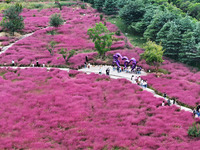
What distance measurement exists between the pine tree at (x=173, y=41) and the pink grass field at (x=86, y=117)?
13.7 meters

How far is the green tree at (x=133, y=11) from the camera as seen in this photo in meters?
54.5

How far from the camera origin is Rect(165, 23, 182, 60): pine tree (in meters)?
37.8

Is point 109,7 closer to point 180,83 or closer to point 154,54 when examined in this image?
point 154,54

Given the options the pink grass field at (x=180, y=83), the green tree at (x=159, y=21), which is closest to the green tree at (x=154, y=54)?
the pink grass field at (x=180, y=83)

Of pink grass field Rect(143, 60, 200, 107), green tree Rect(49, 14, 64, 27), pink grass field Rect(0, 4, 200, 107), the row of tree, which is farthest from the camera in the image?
green tree Rect(49, 14, 64, 27)

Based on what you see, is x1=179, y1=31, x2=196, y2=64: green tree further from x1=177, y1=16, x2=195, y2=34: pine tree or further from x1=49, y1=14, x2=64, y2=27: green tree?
x1=49, y1=14, x2=64, y2=27: green tree

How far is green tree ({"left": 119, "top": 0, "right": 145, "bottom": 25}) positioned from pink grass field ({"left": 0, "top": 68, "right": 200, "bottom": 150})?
30.1 m

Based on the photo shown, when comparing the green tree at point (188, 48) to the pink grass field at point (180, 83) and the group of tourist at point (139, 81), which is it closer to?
the pink grass field at point (180, 83)

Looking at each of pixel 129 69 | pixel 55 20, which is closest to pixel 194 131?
pixel 129 69

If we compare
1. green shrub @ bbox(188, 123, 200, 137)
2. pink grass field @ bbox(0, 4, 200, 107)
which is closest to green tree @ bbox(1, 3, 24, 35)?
pink grass field @ bbox(0, 4, 200, 107)

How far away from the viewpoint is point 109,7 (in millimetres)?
70938

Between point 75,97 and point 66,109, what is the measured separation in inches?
109

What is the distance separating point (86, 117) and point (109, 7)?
56.1m

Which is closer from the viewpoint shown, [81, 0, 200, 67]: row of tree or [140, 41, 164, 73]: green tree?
[140, 41, 164, 73]: green tree
